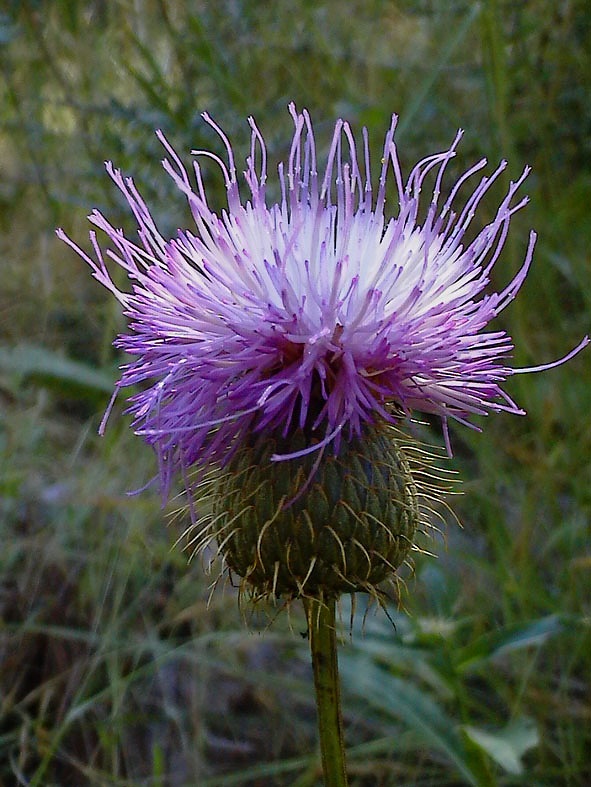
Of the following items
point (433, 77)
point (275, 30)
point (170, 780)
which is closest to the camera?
point (170, 780)

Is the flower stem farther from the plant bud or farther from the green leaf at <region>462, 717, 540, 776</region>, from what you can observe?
the green leaf at <region>462, 717, 540, 776</region>

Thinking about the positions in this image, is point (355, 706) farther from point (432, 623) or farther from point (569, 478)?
point (569, 478)

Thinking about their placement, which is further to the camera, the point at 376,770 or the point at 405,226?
the point at 376,770

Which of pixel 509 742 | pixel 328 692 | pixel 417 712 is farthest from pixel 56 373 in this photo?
pixel 328 692

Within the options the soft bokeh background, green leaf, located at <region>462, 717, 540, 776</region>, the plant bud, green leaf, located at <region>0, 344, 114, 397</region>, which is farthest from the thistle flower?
green leaf, located at <region>0, 344, 114, 397</region>

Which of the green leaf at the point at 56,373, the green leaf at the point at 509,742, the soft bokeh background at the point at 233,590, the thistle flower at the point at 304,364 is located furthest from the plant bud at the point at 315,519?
the green leaf at the point at 56,373

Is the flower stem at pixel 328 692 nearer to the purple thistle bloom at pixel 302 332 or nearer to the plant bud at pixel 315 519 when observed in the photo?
the plant bud at pixel 315 519

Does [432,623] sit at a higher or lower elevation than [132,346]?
lower

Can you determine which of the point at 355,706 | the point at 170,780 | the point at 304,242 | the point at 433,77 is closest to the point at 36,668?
the point at 170,780
